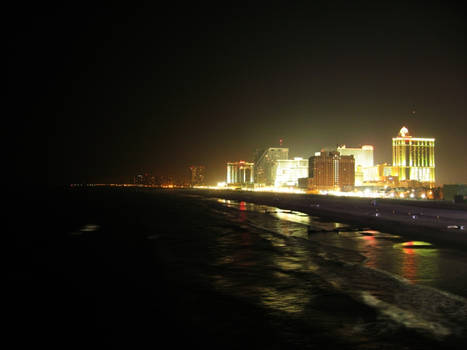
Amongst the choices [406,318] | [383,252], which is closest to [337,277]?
[406,318]

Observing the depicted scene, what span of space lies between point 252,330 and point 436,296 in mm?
5454

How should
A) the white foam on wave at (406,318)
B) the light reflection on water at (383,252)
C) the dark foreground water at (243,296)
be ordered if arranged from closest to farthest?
the dark foreground water at (243,296), the white foam on wave at (406,318), the light reflection on water at (383,252)

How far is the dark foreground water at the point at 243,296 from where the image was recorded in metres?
8.25

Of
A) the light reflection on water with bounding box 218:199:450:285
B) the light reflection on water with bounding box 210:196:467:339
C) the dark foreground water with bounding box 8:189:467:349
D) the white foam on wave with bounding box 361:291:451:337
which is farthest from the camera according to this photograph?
the light reflection on water with bounding box 218:199:450:285

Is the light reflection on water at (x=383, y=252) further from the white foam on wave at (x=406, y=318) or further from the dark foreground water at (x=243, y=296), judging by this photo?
the white foam on wave at (x=406, y=318)

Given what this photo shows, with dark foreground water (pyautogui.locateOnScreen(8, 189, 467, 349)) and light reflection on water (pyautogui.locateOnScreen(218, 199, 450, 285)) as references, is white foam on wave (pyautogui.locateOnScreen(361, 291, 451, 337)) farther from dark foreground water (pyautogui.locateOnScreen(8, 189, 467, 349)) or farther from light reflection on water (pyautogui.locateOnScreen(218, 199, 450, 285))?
light reflection on water (pyautogui.locateOnScreen(218, 199, 450, 285))

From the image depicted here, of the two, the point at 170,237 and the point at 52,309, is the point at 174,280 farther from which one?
the point at 170,237

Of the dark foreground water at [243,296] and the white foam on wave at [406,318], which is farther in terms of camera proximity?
the white foam on wave at [406,318]

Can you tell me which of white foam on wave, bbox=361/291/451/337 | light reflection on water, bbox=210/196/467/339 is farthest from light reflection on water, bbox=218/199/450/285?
white foam on wave, bbox=361/291/451/337

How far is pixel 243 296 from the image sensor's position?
11500mm

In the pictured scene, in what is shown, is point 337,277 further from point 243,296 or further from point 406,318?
point 406,318

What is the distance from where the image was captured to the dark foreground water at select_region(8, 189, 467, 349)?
8.25m

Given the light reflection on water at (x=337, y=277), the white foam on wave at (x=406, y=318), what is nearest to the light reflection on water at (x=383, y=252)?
the light reflection on water at (x=337, y=277)

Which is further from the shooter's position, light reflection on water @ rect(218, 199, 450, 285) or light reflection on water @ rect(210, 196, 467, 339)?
light reflection on water @ rect(218, 199, 450, 285)
